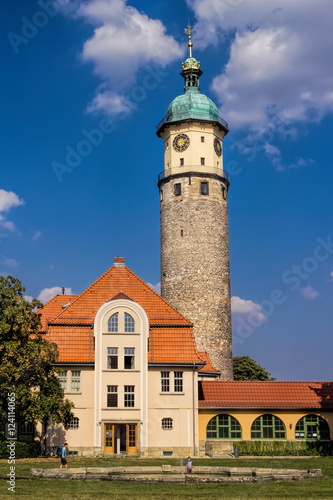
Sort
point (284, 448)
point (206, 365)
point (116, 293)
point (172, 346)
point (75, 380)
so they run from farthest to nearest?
point (206, 365)
point (116, 293)
point (172, 346)
point (75, 380)
point (284, 448)

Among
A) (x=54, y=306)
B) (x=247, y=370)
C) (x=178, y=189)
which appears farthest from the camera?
(x=247, y=370)

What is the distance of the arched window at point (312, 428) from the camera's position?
4484 centimetres

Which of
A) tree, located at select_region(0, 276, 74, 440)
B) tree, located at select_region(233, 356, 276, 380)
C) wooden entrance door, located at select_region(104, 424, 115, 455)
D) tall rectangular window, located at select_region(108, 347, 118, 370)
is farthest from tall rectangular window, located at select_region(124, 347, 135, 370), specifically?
tree, located at select_region(233, 356, 276, 380)

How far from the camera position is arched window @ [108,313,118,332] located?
147ft

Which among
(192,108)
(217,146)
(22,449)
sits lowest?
(22,449)

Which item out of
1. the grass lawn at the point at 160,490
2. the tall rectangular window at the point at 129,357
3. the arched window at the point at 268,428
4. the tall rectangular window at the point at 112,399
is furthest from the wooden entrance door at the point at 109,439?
the grass lawn at the point at 160,490

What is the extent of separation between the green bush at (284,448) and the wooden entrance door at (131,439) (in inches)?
245

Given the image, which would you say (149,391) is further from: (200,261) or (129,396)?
(200,261)

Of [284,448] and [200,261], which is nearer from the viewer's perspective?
[284,448]

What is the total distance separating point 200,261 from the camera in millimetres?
62688

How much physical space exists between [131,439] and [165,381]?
411 centimetres

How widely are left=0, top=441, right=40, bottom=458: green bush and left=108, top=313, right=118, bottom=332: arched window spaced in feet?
28.0

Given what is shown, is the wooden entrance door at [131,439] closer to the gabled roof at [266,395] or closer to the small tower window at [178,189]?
the gabled roof at [266,395]

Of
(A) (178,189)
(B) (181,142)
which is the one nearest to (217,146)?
(B) (181,142)
